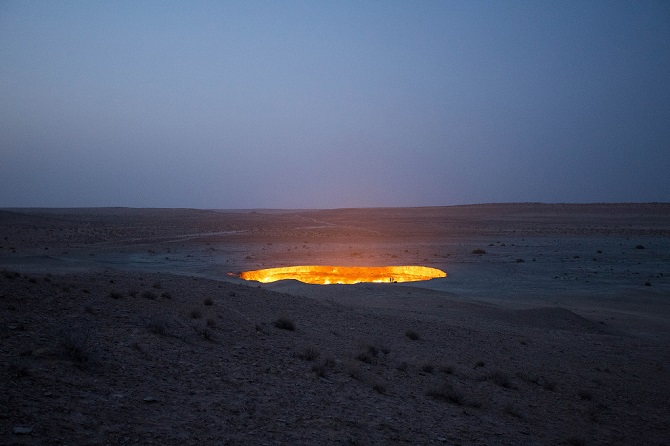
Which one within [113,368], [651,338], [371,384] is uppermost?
[113,368]

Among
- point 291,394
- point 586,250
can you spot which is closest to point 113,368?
point 291,394

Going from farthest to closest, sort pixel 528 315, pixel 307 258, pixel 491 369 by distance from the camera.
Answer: pixel 307 258 → pixel 528 315 → pixel 491 369

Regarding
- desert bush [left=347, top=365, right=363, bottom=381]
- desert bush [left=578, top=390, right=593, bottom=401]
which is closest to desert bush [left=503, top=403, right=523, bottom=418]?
desert bush [left=578, top=390, right=593, bottom=401]

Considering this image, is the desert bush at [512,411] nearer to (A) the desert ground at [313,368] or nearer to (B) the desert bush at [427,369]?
(A) the desert ground at [313,368]

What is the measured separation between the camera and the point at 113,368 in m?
7.26

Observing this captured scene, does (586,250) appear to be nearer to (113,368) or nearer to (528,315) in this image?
(528,315)

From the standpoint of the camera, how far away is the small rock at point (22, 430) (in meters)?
4.99

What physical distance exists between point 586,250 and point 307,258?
2363 centimetres

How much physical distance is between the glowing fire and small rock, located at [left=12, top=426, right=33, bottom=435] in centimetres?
2390

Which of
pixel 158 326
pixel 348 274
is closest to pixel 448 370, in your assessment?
pixel 158 326

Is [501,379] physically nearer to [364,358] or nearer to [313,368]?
[364,358]

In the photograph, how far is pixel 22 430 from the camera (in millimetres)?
5023

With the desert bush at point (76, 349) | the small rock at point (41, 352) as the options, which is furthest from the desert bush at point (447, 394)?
the small rock at point (41, 352)

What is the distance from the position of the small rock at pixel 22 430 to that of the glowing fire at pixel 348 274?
23898 mm
